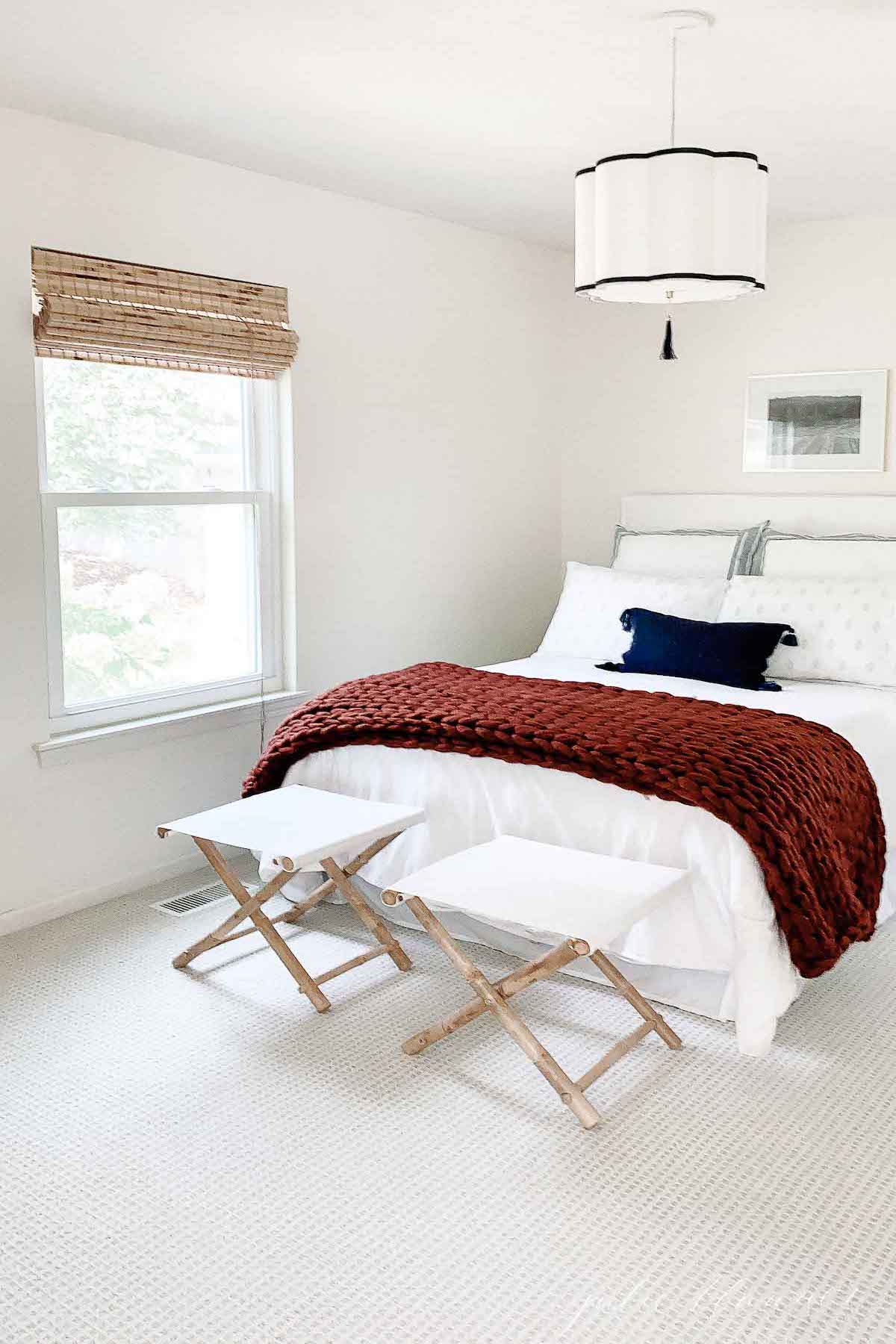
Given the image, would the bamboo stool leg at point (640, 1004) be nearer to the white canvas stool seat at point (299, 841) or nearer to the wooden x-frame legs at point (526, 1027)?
the wooden x-frame legs at point (526, 1027)

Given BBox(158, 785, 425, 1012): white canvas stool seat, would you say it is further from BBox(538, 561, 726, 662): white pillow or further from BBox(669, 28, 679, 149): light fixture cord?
BBox(669, 28, 679, 149): light fixture cord

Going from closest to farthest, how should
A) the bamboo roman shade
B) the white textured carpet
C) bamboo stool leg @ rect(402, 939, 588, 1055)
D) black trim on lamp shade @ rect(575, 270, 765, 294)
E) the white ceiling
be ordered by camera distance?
the white textured carpet → bamboo stool leg @ rect(402, 939, 588, 1055) → the white ceiling → black trim on lamp shade @ rect(575, 270, 765, 294) → the bamboo roman shade

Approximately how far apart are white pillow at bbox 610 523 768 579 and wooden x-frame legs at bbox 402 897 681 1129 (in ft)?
7.58

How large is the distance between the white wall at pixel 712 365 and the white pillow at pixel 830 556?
27 centimetres

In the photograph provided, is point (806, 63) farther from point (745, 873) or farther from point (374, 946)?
point (374, 946)

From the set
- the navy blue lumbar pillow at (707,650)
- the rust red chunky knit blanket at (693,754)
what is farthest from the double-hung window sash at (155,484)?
the navy blue lumbar pillow at (707,650)

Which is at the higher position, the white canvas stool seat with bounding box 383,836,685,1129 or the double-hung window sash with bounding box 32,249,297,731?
the double-hung window sash with bounding box 32,249,297,731

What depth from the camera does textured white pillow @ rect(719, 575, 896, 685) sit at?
4055 millimetres

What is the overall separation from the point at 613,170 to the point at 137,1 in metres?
1.09

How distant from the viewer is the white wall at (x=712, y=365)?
4715 mm

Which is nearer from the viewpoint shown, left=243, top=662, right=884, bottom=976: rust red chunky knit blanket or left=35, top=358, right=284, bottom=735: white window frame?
left=243, top=662, right=884, bottom=976: rust red chunky knit blanket

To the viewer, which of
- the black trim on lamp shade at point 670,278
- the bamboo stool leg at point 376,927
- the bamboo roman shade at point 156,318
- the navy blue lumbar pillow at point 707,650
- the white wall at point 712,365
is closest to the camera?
the black trim on lamp shade at point 670,278

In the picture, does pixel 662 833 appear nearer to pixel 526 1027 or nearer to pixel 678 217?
pixel 526 1027

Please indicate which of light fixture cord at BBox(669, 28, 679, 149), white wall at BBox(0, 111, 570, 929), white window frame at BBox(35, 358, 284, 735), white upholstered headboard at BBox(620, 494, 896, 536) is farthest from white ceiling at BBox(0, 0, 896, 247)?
white upholstered headboard at BBox(620, 494, 896, 536)
